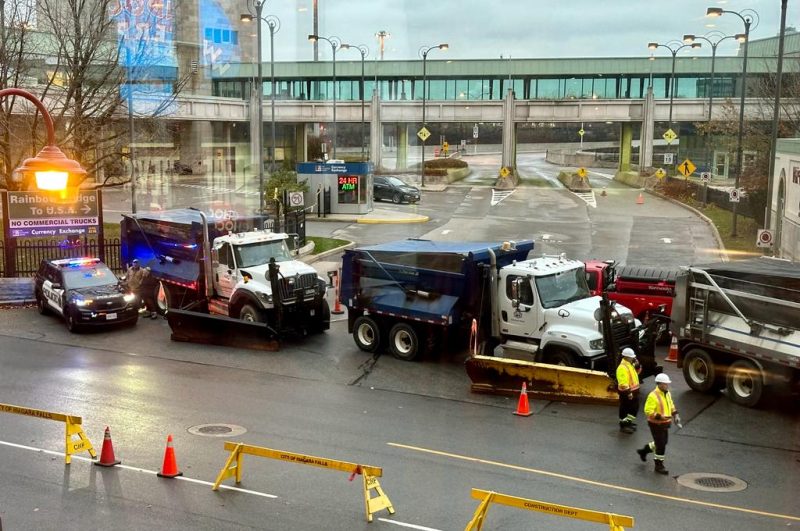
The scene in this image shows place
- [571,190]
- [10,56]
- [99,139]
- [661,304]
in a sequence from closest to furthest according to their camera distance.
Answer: [661,304] → [10,56] → [99,139] → [571,190]

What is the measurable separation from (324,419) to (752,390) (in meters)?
7.75

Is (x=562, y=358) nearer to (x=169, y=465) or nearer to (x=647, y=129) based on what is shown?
(x=169, y=465)

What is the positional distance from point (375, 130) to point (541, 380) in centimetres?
5750

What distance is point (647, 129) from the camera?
237 ft

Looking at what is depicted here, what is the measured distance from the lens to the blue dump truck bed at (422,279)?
60.4 ft

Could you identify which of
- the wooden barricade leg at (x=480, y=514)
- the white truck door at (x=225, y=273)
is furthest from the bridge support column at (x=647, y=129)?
the wooden barricade leg at (x=480, y=514)

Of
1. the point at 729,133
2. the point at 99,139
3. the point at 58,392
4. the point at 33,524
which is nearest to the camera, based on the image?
the point at 33,524

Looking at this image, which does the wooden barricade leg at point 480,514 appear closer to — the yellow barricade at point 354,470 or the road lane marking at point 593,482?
the yellow barricade at point 354,470

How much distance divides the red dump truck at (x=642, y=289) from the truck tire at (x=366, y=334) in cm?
537

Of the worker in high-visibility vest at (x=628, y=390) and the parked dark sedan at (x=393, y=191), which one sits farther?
the parked dark sedan at (x=393, y=191)

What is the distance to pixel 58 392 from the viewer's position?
1648 centimetres

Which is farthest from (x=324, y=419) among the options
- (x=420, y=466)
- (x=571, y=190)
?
(x=571, y=190)

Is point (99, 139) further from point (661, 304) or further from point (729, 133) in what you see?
point (729, 133)

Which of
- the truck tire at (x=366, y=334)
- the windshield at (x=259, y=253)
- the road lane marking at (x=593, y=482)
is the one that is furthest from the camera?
the windshield at (x=259, y=253)
